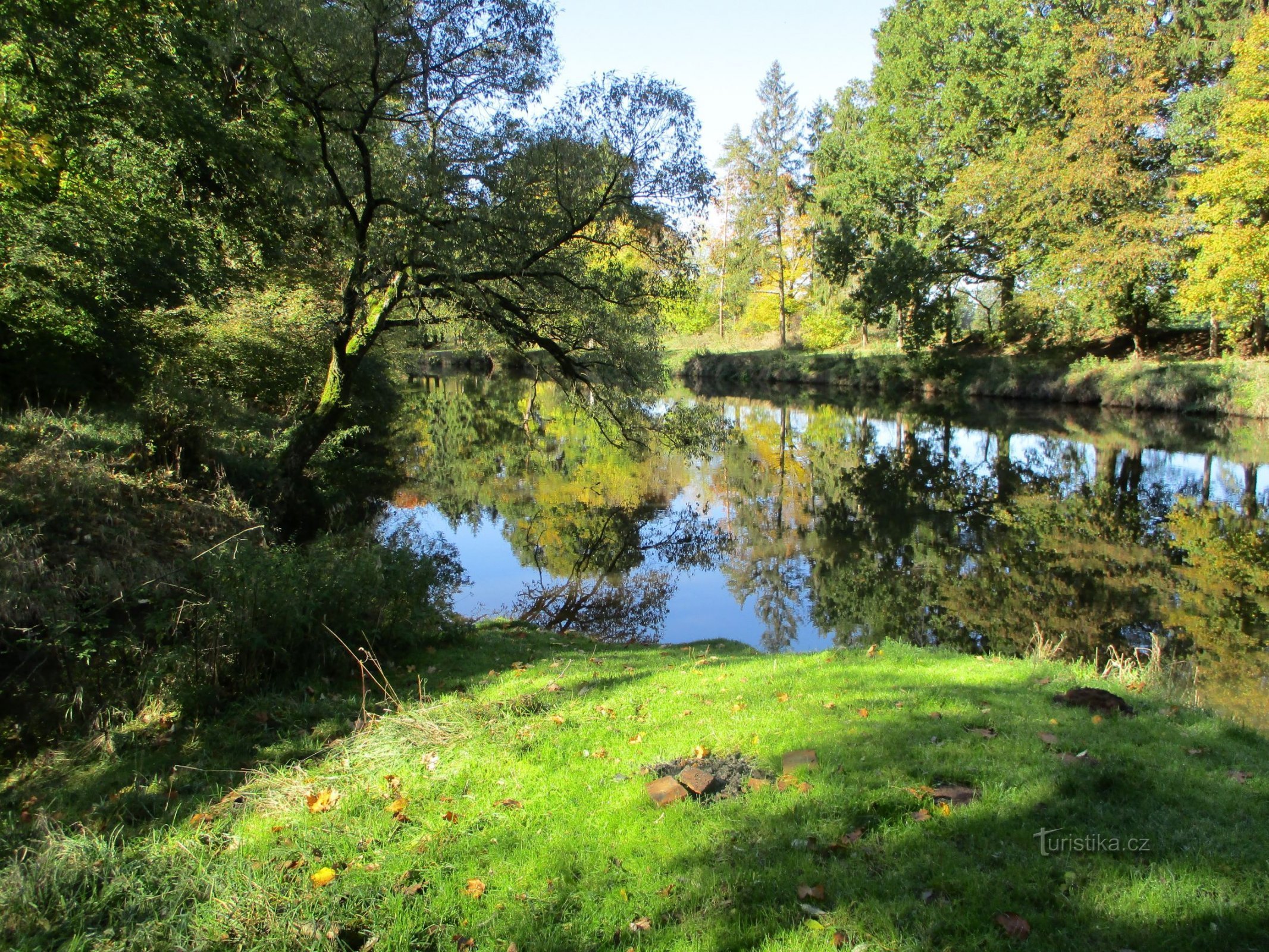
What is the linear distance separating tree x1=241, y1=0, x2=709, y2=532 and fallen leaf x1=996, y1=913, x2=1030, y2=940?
36.8 feet

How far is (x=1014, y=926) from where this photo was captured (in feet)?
9.68

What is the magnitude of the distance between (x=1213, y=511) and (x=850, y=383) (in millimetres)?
28163

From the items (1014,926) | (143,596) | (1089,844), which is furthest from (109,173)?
(1089,844)

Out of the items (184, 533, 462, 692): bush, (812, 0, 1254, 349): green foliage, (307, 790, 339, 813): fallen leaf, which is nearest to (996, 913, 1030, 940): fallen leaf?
(307, 790, 339, 813): fallen leaf

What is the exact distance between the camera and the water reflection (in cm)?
1000

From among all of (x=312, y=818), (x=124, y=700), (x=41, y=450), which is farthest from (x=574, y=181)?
(x=312, y=818)

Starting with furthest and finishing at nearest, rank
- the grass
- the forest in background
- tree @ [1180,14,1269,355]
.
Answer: the forest in background, tree @ [1180,14,1269,355], the grass

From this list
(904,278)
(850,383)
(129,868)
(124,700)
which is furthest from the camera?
(850,383)

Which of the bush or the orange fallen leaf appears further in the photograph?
the bush

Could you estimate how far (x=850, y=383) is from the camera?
42312mm

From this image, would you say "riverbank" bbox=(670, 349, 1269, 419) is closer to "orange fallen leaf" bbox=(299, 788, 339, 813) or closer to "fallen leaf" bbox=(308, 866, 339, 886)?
"orange fallen leaf" bbox=(299, 788, 339, 813)

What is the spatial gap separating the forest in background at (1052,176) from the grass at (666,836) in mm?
12269

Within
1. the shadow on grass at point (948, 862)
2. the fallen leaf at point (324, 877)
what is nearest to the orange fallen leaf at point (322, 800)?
the fallen leaf at point (324, 877)

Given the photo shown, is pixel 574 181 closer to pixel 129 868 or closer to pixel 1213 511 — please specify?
pixel 129 868
